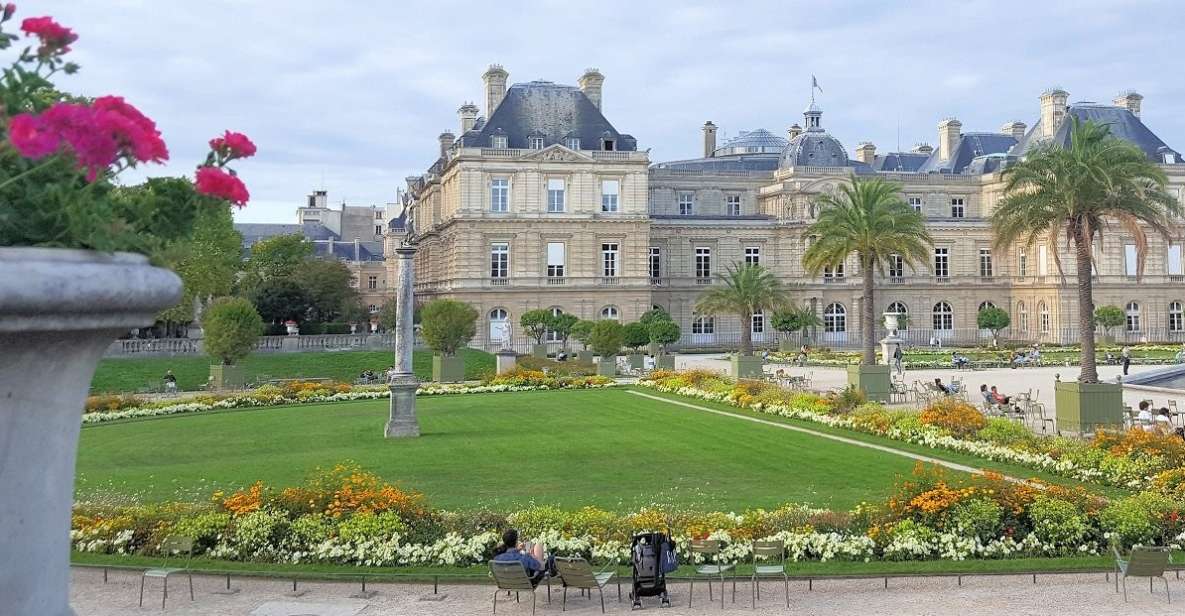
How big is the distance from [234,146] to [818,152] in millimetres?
72763

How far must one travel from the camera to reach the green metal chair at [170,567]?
37.0ft

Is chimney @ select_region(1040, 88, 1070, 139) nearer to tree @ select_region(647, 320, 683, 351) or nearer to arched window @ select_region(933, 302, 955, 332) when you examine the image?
arched window @ select_region(933, 302, 955, 332)

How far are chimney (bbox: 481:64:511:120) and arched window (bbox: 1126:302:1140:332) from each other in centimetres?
4457

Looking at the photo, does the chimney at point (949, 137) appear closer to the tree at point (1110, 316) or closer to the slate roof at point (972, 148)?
the slate roof at point (972, 148)

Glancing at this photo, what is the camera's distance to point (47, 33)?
3.56 meters

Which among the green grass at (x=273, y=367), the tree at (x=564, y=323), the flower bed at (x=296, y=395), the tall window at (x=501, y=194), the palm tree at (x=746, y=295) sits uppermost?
the tall window at (x=501, y=194)

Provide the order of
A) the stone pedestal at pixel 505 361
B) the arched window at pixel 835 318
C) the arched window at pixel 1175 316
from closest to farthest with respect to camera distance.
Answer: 1. the stone pedestal at pixel 505 361
2. the arched window at pixel 835 318
3. the arched window at pixel 1175 316

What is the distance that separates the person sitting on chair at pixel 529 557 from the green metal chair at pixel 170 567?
3464 mm

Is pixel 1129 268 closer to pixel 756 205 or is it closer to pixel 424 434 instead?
pixel 756 205

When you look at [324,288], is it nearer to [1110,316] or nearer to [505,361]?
[505,361]

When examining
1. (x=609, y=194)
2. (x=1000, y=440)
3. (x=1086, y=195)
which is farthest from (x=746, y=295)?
(x=1000, y=440)

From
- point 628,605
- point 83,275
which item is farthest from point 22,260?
point 628,605

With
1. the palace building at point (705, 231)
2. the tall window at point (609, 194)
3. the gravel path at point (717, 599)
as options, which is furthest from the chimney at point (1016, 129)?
the gravel path at point (717, 599)

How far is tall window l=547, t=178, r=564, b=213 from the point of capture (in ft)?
201
